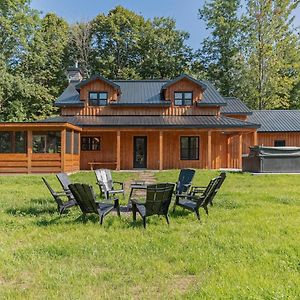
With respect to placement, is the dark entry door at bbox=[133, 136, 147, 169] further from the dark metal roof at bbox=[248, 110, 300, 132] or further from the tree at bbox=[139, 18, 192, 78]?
the tree at bbox=[139, 18, 192, 78]

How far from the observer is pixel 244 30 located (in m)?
36.1

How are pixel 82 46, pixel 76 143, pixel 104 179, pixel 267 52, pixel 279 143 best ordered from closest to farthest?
1. pixel 104 179
2. pixel 76 143
3. pixel 279 143
4. pixel 267 52
5. pixel 82 46

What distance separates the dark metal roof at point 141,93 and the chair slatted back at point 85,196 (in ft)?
53.3

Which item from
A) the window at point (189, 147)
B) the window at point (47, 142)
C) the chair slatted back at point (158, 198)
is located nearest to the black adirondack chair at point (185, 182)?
the chair slatted back at point (158, 198)

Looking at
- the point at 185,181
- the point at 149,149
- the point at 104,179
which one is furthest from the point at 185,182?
the point at 149,149

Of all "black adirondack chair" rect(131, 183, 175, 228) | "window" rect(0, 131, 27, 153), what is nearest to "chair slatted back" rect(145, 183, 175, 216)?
"black adirondack chair" rect(131, 183, 175, 228)

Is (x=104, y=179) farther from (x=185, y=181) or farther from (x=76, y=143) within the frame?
(x=76, y=143)

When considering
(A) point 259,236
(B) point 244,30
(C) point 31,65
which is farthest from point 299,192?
(C) point 31,65

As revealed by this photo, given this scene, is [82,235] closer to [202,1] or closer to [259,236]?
[259,236]

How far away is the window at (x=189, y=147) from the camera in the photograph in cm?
2252

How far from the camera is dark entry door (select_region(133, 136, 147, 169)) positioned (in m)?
22.5

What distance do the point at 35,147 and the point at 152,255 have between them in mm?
15379

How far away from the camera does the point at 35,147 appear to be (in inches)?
752

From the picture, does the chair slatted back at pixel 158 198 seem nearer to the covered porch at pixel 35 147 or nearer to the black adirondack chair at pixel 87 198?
the black adirondack chair at pixel 87 198
